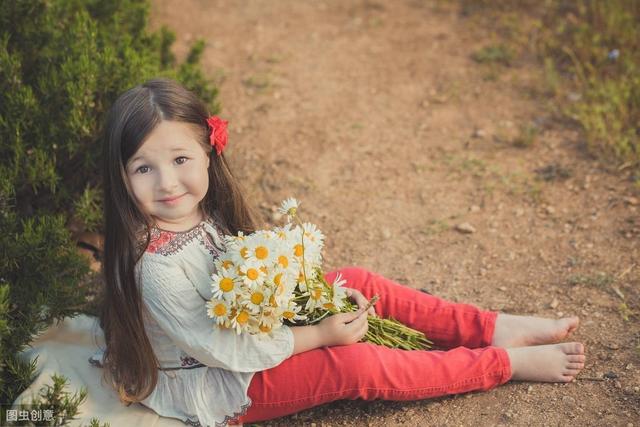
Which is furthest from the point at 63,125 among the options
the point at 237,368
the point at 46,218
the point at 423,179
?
the point at 423,179

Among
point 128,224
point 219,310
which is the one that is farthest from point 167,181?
point 219,310

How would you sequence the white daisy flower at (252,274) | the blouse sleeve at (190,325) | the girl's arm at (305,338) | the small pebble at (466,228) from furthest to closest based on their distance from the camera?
the small pebble at (466,228)
the girl's arm at (305,338)
the blouse sleeve at (190,325)
the white daisy flower at (252,274)

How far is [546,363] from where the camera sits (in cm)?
257

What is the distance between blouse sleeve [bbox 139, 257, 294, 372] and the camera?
2221 millimetres

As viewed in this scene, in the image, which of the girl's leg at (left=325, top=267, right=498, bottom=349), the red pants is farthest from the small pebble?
the red pants

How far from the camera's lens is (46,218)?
2777 millimetres

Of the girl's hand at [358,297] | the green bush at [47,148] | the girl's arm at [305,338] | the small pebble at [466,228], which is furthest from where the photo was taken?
the small pebble at [466,228]

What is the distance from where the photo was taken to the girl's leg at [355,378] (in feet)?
7.86

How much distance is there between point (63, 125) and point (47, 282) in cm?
72

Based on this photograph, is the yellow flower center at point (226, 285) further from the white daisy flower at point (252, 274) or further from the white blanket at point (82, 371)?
the white blanket at point (82, 371)

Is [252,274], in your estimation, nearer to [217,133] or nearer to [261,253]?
[261,253]

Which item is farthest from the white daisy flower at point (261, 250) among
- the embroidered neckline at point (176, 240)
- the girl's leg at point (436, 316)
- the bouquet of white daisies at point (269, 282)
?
the girl's leg at point (436, 316)

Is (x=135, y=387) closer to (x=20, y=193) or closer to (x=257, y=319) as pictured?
(x=257, y=319)

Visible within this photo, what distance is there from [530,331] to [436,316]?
0.38 meters
